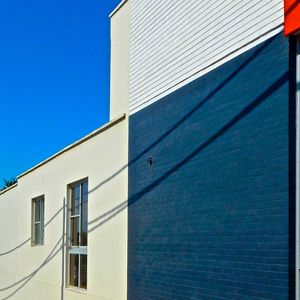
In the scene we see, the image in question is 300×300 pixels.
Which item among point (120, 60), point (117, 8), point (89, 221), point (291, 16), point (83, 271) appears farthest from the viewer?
point (83, 271)

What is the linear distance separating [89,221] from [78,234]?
1349mm

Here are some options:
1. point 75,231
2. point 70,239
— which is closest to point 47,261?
point 70,239

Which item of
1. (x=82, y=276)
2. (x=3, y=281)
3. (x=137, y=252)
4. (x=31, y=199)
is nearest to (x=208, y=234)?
(x=137, y=252)

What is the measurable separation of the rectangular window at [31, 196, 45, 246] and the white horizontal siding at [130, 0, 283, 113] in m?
7.93

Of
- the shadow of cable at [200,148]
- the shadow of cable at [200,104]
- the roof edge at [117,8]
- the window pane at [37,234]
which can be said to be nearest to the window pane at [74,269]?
the shadow of cable at [200,148]

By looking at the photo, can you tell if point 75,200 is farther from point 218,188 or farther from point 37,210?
point 218,188

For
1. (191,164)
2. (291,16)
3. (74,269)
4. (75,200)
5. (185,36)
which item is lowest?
(74,269)

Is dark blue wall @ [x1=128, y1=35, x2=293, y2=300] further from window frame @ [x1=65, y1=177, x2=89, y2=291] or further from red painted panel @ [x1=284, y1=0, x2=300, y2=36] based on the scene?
window frame @ [x1=65, y1=177, x2=89, y2=291]

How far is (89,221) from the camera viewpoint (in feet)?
45.9

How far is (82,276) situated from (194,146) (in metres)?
6.30

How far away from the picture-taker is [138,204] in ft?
37.9

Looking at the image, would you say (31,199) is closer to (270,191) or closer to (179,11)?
(179,11)

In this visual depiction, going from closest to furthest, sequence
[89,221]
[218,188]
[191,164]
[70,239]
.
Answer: [218,188] → [191,164] → [89,221] → [70,239]

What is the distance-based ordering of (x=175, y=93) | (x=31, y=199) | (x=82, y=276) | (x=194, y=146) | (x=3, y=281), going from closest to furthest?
(x=194, y=146)
(x=175, y=93)
(x=82, y=276)
(x=31, y=199)
(x=3, y=281)
